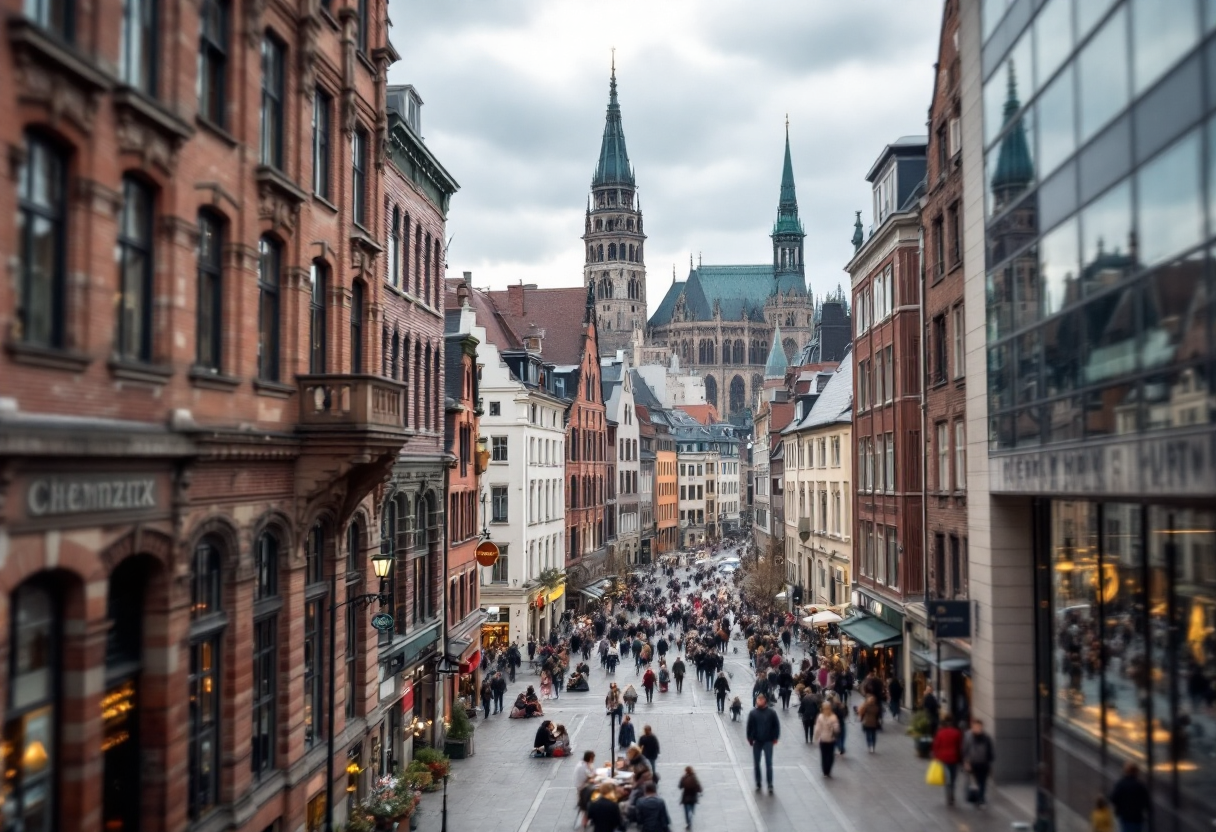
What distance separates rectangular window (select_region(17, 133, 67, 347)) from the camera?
1141 centimetres

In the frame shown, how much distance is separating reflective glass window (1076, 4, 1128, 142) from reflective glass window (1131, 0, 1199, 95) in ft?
1.60

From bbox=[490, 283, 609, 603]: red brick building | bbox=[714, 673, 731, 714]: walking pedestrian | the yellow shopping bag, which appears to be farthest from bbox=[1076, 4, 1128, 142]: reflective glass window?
bbox=[490, 283, 609, 603]: red brick building

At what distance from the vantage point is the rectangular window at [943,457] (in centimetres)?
3328

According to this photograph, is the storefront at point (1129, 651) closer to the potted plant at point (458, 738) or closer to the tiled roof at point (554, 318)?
the potted plant at point (458, 738)

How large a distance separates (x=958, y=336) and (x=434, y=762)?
17.4 m

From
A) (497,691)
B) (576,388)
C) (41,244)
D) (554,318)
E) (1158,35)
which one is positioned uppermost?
(554,318)

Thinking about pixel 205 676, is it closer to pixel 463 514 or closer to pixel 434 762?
pixel 434 762

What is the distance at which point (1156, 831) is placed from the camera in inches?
685

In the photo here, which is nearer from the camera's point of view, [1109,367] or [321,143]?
[1109,367]

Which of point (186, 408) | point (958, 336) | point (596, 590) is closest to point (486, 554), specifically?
point (958, 336)

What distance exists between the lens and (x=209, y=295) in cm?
1633

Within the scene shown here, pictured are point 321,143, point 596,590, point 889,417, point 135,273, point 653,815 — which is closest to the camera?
point 135,273

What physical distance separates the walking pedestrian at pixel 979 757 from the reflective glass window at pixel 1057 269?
26.6ft

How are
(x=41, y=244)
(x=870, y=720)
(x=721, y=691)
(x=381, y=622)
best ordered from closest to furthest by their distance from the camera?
1. (x=41, y=244)
2. (x=381, y=622)
3. (x=870, y=720)
4. (x=721, y=691)
